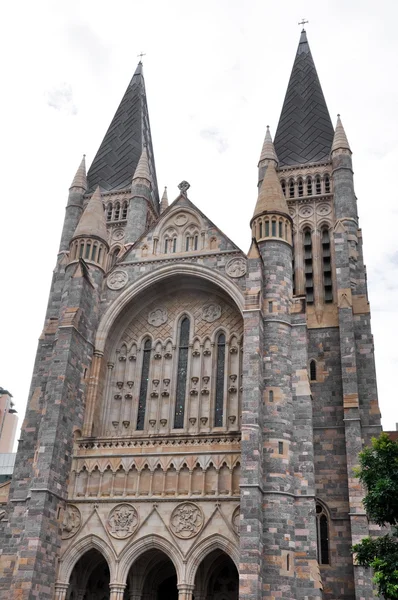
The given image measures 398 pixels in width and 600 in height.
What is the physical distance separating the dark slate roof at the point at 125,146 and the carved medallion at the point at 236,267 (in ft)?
49.1

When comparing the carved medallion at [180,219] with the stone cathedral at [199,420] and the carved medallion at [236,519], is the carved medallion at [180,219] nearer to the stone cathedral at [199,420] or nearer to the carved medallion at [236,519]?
the stone cathedral at [199,420]

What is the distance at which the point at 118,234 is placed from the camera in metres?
38.2

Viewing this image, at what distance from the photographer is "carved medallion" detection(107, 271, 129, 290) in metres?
28.3

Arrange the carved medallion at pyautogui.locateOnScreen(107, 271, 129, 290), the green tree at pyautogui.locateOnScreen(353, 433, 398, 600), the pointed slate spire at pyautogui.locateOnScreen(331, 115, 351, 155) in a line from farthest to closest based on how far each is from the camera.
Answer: the pointed slate spire at pyautogui.locateOnScreen(331, 115, 351, 155)
the carved medallion at pyautogui.locateOnScreen(107, 271, 129, 290)
the green tree at pyautogui.locateOnScreen(353, 433, 398, 600)

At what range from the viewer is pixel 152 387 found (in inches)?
1062

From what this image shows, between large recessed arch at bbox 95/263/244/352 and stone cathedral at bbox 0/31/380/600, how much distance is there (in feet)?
0.20

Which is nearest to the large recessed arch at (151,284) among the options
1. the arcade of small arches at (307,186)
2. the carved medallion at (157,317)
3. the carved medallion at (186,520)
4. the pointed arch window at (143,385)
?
the carved medallion at (157,317)

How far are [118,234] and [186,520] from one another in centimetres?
1987

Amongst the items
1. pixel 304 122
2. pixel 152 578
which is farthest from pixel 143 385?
pixel 304 122

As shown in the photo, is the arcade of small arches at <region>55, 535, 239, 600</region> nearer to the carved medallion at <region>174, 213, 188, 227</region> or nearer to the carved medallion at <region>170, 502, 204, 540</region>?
the carved medallion at <region>170, 502, 204, 540</region>

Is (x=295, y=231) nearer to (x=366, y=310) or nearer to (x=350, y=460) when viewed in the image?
(x=366, y=310)

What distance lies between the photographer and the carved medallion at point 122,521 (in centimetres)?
2269

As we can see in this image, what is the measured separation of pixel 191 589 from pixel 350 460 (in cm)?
775

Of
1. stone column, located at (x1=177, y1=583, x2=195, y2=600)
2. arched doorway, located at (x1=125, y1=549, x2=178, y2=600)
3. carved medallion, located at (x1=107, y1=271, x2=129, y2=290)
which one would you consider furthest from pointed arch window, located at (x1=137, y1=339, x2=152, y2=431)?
stone column, located at (x1=177, y1=583, x2=195, y2=600)
